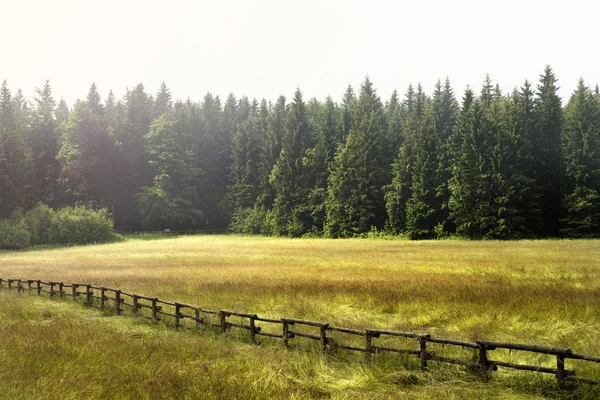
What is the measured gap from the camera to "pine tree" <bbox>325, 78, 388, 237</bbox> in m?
69.4

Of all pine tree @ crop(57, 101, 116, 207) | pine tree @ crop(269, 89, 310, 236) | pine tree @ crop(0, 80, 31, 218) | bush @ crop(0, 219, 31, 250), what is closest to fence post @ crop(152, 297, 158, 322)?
bush @ crop(0, 219, 31, 250)

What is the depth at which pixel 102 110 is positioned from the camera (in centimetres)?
9994

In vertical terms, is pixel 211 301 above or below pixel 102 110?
below

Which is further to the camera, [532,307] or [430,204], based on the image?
[430,204]

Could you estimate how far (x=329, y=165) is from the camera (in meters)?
78.1

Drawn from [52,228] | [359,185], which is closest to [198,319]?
[52,228]

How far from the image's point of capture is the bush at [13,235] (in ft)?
174

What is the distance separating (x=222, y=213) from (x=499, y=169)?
54368mm

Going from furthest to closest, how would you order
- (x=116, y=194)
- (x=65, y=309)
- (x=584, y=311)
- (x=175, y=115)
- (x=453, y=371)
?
(x=175, y=115), (x=116, y=194), (x=65, y=309), (x=584, y=311), (x=453, y=371)

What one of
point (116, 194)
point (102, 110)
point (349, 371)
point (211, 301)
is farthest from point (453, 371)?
point (102, 110)

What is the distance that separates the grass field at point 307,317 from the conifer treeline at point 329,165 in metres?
30.5

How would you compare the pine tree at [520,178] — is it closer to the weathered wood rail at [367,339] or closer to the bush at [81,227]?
the weathered wood rail at [367,339]

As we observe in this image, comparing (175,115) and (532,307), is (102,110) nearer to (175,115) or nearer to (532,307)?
(175,115)

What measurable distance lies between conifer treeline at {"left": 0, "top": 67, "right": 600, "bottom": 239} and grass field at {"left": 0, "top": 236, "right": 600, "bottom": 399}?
30.5m
